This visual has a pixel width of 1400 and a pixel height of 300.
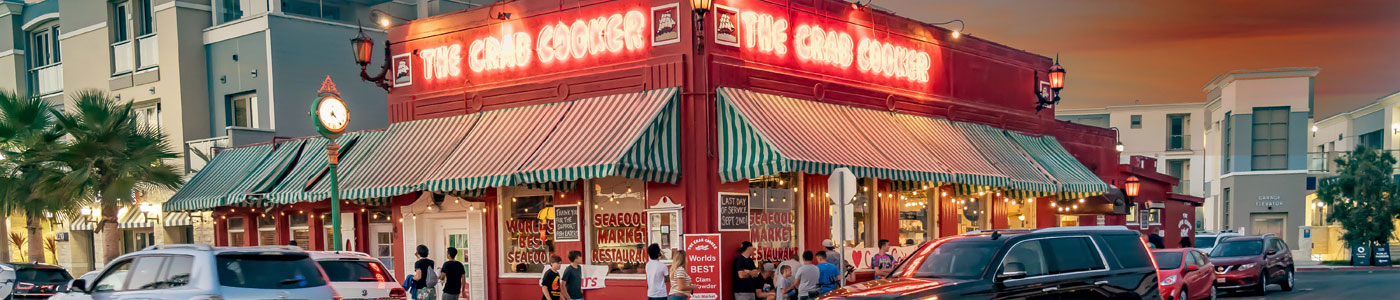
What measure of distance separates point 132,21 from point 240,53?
4263 mm

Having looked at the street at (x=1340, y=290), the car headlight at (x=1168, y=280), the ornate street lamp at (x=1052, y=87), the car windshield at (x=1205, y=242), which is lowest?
the street at (x=1340, y=290)

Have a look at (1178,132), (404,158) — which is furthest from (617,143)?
(1178,132)

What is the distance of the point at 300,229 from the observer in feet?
88.0

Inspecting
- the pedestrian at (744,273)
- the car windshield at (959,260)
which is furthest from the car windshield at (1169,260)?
the car windshield at (959,260)

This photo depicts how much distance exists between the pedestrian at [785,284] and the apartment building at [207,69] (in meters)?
17.6

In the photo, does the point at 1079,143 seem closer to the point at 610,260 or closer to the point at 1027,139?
the point at 1027,139

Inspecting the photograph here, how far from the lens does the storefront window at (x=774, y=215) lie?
20234mm

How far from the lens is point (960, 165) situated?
76.6 feet

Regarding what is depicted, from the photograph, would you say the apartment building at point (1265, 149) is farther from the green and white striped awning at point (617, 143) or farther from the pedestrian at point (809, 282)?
the pedestrian at point (809, 282)

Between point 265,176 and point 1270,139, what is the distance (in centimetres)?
4579

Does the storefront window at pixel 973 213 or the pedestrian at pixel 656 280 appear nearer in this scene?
the pedestrian at pixel 656 280

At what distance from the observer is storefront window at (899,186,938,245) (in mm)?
25516

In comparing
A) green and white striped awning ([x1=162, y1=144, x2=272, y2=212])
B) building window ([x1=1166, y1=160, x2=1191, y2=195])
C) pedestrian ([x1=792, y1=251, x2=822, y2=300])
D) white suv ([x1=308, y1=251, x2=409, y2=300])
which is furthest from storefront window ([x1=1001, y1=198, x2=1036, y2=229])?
building window ([x1=1166, y1=160, x2=1191, y2=195])

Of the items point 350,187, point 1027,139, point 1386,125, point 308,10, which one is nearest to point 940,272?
point 350,187
